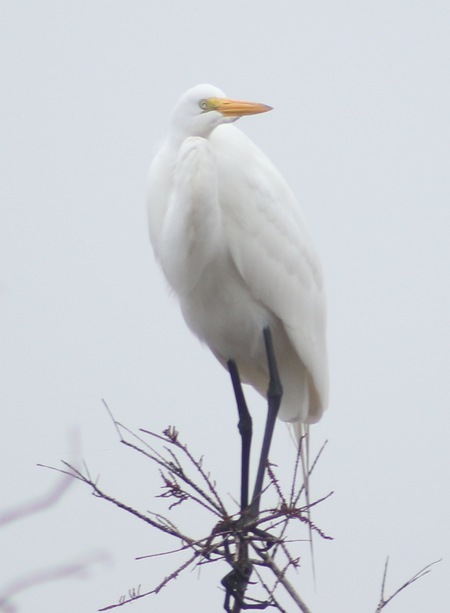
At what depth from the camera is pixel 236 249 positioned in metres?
3.38

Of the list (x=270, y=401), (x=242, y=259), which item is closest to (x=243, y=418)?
(x=270, y=401)

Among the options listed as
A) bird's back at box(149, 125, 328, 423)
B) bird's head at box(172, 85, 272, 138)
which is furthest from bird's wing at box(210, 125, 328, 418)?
bird's head at box(172, 85, 272, 138)

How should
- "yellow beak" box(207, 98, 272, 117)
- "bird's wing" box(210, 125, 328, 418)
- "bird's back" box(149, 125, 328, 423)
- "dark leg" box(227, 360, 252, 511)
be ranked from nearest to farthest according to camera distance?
1. "yellow beak" box(207, 98, 272, 117)
2. "bird's back" box(149, 125, 328, 423)
3. "bird's wing" box(210, 125, 328, 418)
4. "dark leg" box(227, 360, 252, 511)

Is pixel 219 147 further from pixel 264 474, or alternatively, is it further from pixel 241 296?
pixel 264 474

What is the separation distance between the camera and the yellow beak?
2.99m

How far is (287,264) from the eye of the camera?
3518mm

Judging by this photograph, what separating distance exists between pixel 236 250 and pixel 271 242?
0.14 meters

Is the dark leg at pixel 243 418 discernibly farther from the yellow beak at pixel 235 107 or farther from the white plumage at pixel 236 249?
the yellow beak at pixel 235 107

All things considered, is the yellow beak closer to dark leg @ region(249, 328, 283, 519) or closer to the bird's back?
the bird's back

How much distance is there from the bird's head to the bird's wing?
0.24 meters

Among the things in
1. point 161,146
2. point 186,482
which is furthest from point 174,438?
point 161,146

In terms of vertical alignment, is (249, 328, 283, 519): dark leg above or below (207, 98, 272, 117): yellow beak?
below

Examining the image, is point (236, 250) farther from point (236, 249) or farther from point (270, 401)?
point (270, 401)

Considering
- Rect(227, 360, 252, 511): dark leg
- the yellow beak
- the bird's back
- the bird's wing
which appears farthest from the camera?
Rect(227, 360, 252, 511): dark leg
